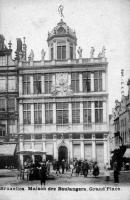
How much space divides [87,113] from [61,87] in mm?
1414

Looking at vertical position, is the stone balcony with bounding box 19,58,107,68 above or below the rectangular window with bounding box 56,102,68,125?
above

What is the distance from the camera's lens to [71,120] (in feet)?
44.3

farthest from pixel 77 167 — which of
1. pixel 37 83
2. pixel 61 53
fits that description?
pixel 61 53

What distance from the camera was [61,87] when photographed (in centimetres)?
1354

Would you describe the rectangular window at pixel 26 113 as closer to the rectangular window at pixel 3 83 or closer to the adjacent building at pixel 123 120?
the rectangular window at pixel 3 83

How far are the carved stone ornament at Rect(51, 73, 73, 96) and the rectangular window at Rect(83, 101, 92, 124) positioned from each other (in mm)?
921

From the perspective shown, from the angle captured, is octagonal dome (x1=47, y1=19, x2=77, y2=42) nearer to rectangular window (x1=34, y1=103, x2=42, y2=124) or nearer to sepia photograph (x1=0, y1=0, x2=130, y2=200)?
sepia photograph (x1=0, y1=0, x2=130, y2=200)

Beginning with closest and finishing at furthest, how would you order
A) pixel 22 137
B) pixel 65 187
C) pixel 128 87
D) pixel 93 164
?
pixel 65 187
pixel 128 87
pixel 93 164
pixel 22 137

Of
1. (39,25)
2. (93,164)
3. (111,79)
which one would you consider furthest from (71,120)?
(39,25)

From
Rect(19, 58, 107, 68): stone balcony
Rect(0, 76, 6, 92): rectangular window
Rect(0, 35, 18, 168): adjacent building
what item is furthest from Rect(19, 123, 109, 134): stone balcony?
Rect(19, 58, 107, 68): stone balcony

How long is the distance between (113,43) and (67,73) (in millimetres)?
3244

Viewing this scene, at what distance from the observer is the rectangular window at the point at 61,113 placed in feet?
43.7

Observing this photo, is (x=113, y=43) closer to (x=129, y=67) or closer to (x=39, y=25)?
(x=129, y=67)

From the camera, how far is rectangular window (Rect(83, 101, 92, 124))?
13.9 meters
